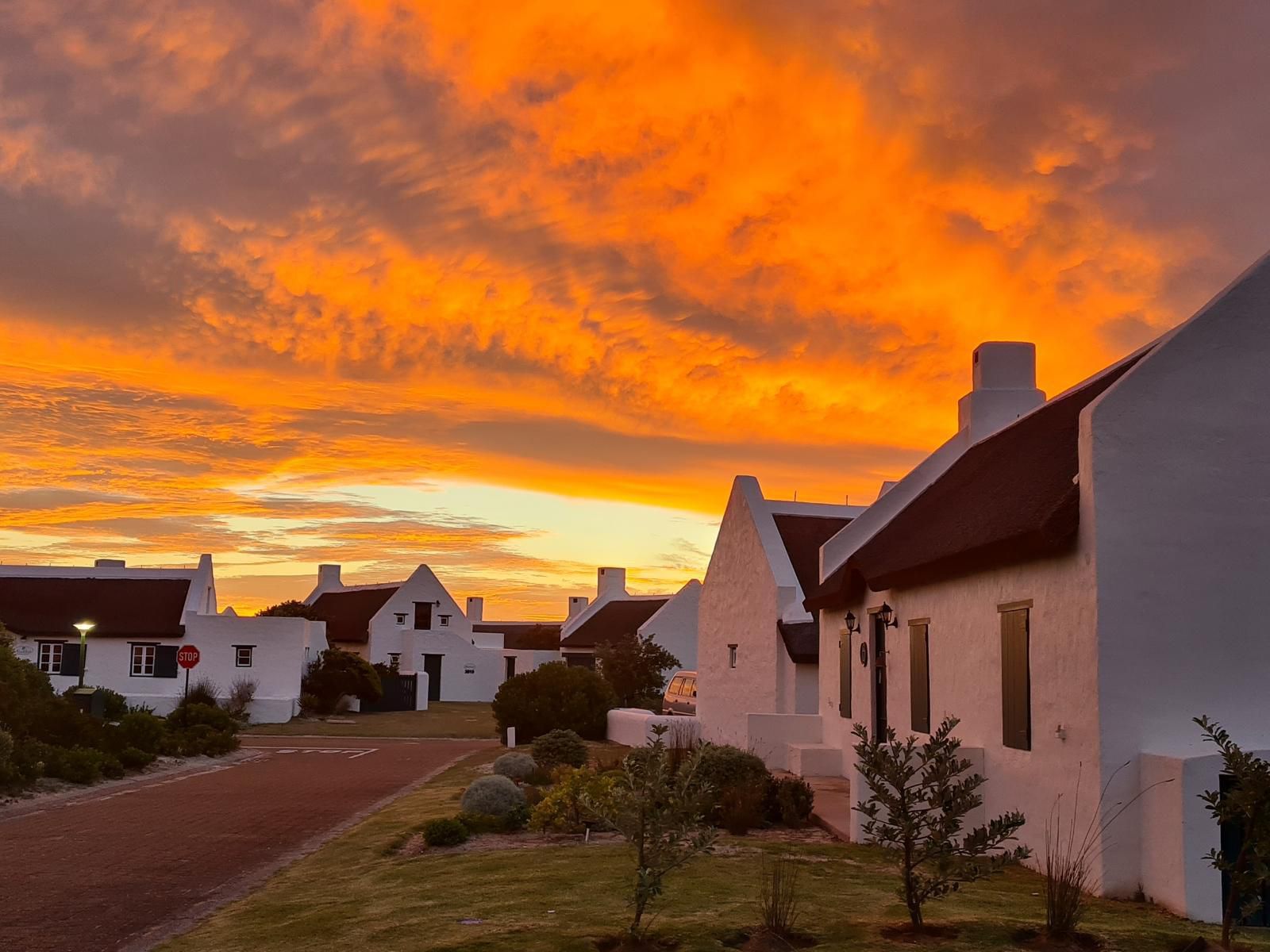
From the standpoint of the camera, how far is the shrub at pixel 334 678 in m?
51.0

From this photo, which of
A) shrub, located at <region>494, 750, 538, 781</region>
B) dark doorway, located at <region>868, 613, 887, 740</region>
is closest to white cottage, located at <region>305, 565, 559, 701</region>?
shrub, located at <region>494, 750, 538, 781</region>

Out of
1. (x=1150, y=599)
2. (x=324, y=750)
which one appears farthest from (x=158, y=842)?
(x=324, y=750)

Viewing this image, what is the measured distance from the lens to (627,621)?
63438mm

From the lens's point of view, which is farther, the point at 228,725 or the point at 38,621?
the point at 38,621

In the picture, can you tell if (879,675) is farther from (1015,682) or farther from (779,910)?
(779,910)

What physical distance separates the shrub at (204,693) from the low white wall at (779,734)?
81.1 ft

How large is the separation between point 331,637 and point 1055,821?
191 feet

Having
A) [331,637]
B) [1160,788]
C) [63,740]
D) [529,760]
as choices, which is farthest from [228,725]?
[331,637]

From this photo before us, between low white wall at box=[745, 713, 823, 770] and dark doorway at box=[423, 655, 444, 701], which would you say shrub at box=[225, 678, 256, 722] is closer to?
dark doorway at box=[423, 655, 444, 701]

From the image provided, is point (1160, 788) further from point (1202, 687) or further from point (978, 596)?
point (978, 596)

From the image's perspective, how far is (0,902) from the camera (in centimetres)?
1175

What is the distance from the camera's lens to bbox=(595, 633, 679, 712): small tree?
4225cm

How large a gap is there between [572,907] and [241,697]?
38.3 metres

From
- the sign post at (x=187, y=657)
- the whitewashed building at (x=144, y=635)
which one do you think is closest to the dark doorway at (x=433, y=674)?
the whitewashed building at (x=144, y=635)
